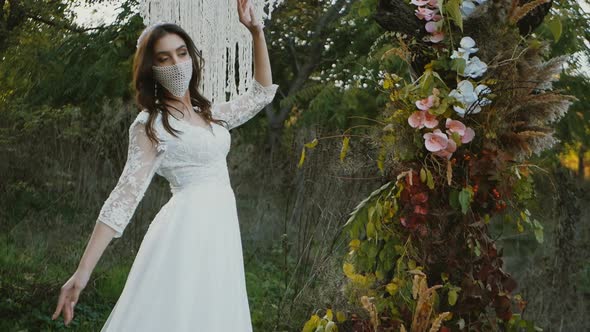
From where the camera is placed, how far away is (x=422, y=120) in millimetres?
2416

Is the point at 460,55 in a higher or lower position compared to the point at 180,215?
higher

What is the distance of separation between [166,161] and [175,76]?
282 millimetres

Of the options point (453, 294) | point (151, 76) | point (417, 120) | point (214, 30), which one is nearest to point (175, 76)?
point (151, 76)

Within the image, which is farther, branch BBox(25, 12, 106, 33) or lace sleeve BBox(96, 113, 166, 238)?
branch BBox(25, 12, 106, 33)

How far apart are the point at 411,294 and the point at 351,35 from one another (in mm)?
5462

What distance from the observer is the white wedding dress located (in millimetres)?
2543

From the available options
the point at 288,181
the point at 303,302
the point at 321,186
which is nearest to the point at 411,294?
the point at 303,302

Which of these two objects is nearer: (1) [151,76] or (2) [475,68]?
(2) [475,68]

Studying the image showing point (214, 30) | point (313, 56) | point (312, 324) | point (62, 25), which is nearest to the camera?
point (312, 324)

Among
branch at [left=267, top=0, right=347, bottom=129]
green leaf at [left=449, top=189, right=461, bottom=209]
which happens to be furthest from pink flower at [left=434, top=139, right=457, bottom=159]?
branch at [left=267, top=0, right=347, bottom=129]

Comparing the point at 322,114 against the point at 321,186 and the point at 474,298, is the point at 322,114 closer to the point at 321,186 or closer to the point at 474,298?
the point at 321,186

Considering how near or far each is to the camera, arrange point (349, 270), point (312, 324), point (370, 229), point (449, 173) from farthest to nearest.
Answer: point (312, 324)
point (349, 270)
point (370, 229)
point (449, 173)

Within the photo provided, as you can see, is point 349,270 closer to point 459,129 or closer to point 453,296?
point 453,296

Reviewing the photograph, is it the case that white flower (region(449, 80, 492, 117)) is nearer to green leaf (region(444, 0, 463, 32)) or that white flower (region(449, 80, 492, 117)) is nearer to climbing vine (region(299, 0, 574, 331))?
climbing vine (region(299, 0, 574, 331))
